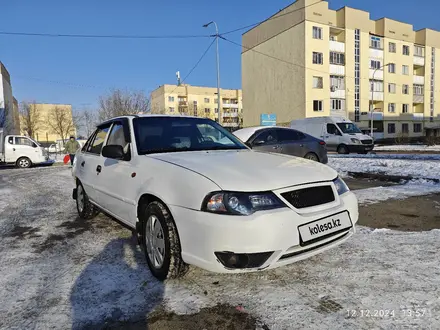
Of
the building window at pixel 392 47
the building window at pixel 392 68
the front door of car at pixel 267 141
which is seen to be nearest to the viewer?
the front door of car at pixel 267 141

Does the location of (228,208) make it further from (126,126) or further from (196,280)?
(126,126)

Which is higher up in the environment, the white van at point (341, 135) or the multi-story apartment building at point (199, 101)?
the multi-story apartment building at point (199, 101)

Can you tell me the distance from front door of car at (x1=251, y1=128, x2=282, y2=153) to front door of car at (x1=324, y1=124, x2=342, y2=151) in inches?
413

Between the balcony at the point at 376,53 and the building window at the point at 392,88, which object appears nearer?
the balcony at the point at 376,53

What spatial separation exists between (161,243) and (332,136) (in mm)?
17441

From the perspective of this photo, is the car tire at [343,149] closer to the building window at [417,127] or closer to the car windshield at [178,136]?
the car windshield at [178,136]

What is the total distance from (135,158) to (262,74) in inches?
1706

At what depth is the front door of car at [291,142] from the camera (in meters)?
8.98

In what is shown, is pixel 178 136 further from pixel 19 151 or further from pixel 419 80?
pixel 419 80

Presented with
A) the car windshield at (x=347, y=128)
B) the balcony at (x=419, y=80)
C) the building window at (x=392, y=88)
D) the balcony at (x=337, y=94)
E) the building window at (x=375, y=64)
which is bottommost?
the car windshield at (x=347, y=128)

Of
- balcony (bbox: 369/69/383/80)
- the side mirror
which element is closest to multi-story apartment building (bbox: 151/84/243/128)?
balcony (bbox: 369/69/383/80)

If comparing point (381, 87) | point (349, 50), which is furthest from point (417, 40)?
point (349, 50)

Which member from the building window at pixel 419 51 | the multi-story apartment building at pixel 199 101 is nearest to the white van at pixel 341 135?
the building window at pixel 419 51

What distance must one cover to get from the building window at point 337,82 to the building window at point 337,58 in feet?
5.88
